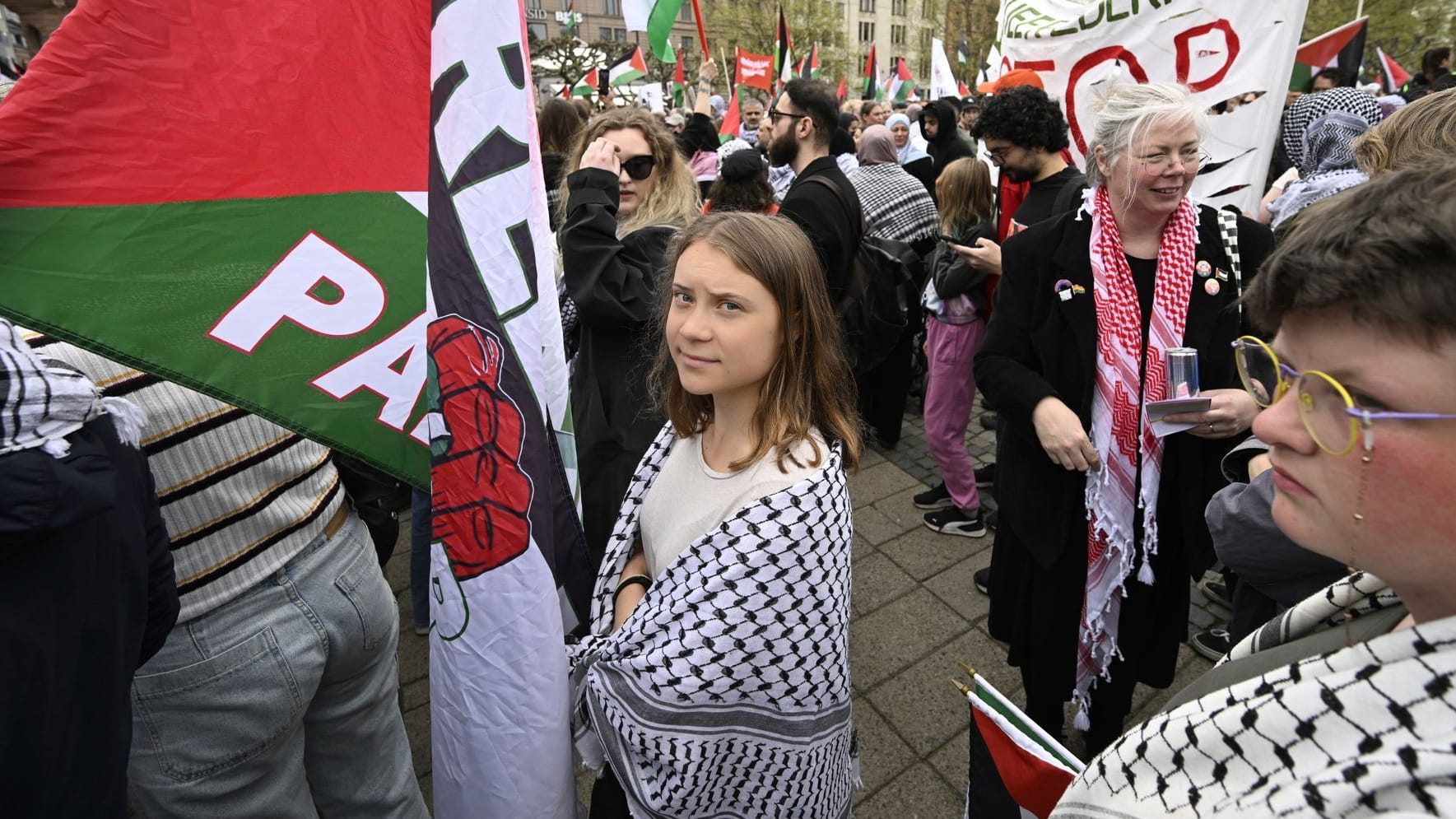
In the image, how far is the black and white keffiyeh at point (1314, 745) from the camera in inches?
23.3

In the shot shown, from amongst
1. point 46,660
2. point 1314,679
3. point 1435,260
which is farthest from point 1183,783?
point 46,660

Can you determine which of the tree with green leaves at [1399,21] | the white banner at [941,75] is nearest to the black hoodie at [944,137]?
the white banner at [941,75]

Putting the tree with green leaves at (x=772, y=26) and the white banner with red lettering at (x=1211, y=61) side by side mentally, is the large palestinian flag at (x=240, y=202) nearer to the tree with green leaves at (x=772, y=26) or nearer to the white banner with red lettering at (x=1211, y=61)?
the white banner with red lettering at (x=1211, y=61)

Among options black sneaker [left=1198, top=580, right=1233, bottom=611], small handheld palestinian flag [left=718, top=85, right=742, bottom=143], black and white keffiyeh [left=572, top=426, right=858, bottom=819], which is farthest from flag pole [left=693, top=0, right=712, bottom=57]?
black and white keffiyeh [left=572, top=426, right=858, bottom=819]

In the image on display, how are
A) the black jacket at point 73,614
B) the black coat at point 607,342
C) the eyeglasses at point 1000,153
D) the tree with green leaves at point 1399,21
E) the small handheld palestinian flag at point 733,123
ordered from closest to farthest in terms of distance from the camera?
the black jacket at point 73,614, the black coat at point 607,342, the eyeglasses at point 1000,153, the small handheld palestinian flag at point 733,123, the tree with green leaves at point 1399,21

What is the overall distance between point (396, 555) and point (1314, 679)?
401cm

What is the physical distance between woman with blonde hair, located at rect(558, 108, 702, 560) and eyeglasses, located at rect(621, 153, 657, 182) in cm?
10

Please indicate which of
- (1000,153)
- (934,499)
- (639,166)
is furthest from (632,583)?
(934,499)

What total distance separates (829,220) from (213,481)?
8.05 feet

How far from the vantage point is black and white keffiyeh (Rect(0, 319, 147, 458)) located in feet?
3.35

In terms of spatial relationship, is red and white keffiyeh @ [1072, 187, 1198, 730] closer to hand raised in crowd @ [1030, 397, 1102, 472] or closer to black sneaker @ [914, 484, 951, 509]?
hand raised in crowd @ [1030, 397, 1102, 472]

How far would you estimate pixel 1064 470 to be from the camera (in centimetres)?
214

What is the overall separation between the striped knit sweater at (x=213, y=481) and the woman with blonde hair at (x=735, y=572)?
659 mm

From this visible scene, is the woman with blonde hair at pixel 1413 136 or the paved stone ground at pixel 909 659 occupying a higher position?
the woman with blonde hair at pixel 1413 136
